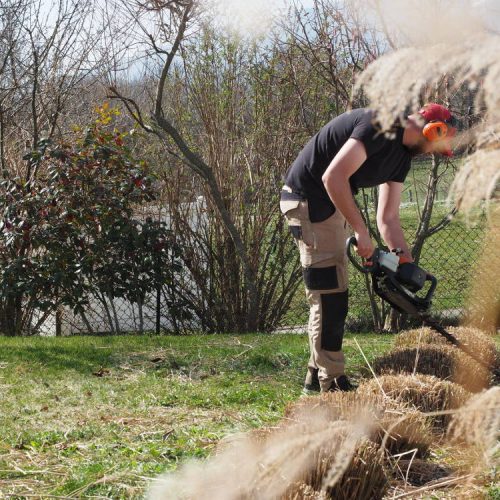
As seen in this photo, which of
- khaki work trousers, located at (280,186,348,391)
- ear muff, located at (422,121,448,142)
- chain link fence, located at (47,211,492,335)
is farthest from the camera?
chain link fence, located at (47,211,492,335)

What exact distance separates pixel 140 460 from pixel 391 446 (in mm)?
1072

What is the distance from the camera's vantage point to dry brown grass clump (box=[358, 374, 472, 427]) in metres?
3.72

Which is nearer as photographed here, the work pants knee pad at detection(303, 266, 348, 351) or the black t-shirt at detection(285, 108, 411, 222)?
the black t-shirt at detection(285, 108, 411, 222)

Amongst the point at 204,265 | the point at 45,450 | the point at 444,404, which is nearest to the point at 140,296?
the point at 204,265

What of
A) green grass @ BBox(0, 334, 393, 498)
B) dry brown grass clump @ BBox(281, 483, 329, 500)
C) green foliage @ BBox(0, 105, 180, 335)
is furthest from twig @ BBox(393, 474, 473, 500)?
green foliage @ BBox(0, 105, 180, 335)

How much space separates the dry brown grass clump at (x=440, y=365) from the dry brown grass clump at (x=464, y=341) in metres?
0.18

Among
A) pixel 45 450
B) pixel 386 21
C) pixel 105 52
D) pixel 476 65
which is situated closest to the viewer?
pixel 476 65

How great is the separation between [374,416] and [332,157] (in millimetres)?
1838

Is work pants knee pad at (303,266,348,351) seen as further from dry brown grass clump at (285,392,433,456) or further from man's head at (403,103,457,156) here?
dry brown grass clump at (285,392,433,456)

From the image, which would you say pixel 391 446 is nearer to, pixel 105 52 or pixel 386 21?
pixel 386 21

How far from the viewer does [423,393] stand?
378cm

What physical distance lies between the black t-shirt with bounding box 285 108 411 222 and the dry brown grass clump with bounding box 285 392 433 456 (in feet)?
4.68

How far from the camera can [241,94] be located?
340 inches

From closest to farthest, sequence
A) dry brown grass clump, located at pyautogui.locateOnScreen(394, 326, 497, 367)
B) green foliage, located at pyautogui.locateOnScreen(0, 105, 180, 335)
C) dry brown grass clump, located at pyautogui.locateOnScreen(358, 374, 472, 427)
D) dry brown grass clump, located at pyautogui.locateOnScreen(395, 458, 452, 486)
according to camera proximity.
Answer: dry brown grass clump, located at pyautogui.locateOnScreen(395, 458, 452, 486) < dry brown grass clump, located at pyautogui.locateOnScreen(358, 374, 472, 427) < dry brown grass clump, located at pyautogui.locateOnScreen(394, 326, 497, 367) < green foliage, located at pyautogui.locateOnScreen(0, 105, 180, 335)
